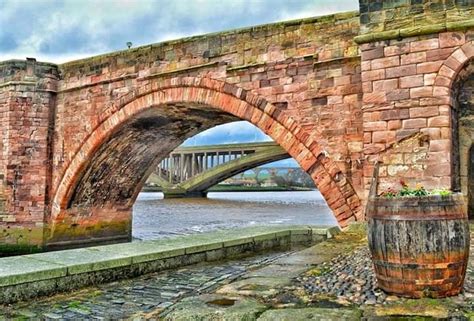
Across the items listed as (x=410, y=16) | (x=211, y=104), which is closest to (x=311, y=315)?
(x=410, y=16)

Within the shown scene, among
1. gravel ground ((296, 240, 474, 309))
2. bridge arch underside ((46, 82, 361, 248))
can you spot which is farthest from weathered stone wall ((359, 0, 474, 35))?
gravel ground ((296, 240, 474, 309))

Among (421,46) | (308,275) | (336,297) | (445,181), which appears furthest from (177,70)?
(336,297)

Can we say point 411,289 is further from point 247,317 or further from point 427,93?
point 427,93

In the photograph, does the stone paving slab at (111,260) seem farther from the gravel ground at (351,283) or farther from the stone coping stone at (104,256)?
the gravel ground at (351,283)

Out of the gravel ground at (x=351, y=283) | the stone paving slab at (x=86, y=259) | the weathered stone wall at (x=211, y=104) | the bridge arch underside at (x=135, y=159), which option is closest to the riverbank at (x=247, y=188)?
the bridge arch underside at (x=135, y=159)

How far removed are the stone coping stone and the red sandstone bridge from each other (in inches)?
91.2

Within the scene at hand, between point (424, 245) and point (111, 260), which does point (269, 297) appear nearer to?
point (424, 245)

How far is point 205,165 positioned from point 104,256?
33.6 m

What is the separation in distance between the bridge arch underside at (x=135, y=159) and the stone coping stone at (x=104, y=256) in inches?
65.8

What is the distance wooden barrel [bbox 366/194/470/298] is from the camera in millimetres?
3373

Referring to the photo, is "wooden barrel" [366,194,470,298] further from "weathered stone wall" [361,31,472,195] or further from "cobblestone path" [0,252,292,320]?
"weathered stone wall" [361,31,472,195]

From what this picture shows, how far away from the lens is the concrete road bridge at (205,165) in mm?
32250

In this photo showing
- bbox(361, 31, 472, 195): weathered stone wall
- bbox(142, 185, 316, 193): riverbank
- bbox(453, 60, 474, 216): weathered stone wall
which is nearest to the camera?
bbox(361, 31, 472, 195): weathered stone wall

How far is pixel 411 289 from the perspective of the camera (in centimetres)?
344
